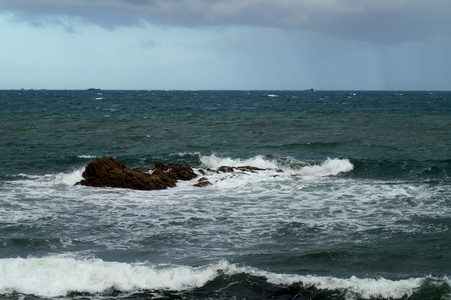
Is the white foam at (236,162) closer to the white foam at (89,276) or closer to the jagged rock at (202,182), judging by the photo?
the jagged rock at (202,182)

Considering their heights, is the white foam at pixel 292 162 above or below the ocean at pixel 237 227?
above

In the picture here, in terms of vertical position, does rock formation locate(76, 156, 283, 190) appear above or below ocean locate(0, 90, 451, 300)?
above

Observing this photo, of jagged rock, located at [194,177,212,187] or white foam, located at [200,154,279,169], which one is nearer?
jagged rock, located at [194,177,212,187]

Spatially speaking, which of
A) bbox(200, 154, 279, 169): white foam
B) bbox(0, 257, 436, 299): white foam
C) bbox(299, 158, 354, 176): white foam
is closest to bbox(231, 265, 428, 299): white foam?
bbox(0, 257, 436, 299): white foam

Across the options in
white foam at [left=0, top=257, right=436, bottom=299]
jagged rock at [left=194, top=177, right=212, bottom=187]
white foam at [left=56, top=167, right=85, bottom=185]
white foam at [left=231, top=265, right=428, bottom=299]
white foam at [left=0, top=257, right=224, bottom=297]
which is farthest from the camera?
white foam at [left=56, top=167, right=85, bottom=185]

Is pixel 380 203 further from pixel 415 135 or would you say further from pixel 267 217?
pixel 415 135

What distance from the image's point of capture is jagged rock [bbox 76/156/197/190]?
65.4 feet

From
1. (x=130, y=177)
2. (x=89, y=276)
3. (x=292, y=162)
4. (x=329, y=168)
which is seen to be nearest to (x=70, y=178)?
(x=130, y=177)

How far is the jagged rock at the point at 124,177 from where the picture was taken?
19922 mm

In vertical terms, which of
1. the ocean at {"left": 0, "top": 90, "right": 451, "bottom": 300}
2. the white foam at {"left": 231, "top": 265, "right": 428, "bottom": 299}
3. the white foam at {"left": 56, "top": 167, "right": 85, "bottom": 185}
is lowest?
the white foam at {"left": 231, "top": 265, "right": 428, "bottom": 299}

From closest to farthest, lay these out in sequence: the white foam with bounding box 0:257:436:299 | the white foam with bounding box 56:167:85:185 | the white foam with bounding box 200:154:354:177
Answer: the white foam with bounding box 0:257:436:299
the white foam with bounding box 56:167:85:185
the white foam with bounding box 200:154:354:177

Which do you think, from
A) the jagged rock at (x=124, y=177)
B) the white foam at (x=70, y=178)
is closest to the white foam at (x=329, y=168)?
the jagged rock at (x=124, y=177)

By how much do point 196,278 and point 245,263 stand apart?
1410 millimetres

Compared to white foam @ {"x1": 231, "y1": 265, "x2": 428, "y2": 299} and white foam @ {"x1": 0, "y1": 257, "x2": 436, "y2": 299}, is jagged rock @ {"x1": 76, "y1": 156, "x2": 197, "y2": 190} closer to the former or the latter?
white foam @ {"x1": 0, "y1": 257, "x2": 436, "y2": 299}
